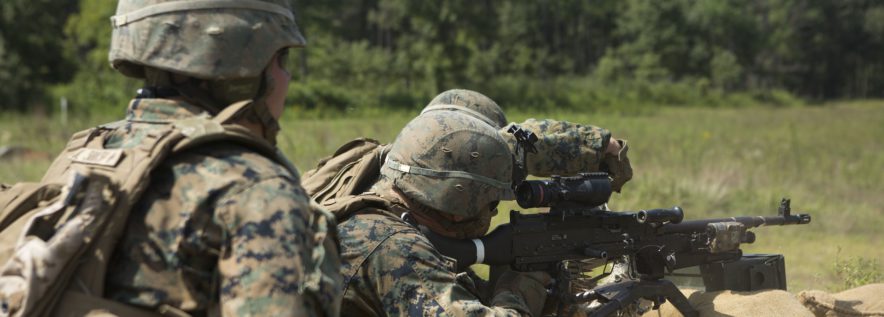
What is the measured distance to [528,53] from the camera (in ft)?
154

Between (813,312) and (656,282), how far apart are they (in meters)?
1.03

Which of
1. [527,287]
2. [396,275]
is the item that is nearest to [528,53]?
[527,287]

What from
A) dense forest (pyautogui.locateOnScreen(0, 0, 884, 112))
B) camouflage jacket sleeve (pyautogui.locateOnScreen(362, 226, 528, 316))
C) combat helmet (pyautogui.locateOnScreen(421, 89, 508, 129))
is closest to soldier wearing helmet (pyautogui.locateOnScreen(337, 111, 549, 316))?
camouflage jacket sleeve (pyautogui.locateOnScreen(362, 226, 528, 316))

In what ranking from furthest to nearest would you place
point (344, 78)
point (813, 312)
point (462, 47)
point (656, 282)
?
1. point (462, 47)
2. point (344, 78)
3. point (813, 312)
4. point (656, 282)

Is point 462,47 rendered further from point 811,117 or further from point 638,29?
point 638,29

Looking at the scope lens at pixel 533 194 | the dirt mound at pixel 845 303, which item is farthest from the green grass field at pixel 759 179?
the scope lens at pixel 533 194

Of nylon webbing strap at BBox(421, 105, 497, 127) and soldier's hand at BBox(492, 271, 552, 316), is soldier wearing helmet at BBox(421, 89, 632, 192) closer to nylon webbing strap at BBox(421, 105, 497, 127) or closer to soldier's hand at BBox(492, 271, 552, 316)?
nylon webbing strap at BBox(421, 105, 497, 127)

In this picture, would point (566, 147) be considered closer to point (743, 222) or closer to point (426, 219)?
point (743, 222)

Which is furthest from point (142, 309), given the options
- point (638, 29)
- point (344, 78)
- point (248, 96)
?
point (638, 29)

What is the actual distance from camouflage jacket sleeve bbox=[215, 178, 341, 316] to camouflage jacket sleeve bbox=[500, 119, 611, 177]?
132 inches

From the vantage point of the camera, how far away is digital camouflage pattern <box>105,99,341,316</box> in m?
2.12

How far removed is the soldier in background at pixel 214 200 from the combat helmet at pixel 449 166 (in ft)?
5.61

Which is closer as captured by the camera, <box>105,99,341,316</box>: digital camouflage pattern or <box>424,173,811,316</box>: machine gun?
<box>105,99,341,316</box>: digital camouflage pattern

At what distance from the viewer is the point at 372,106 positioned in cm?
2720
